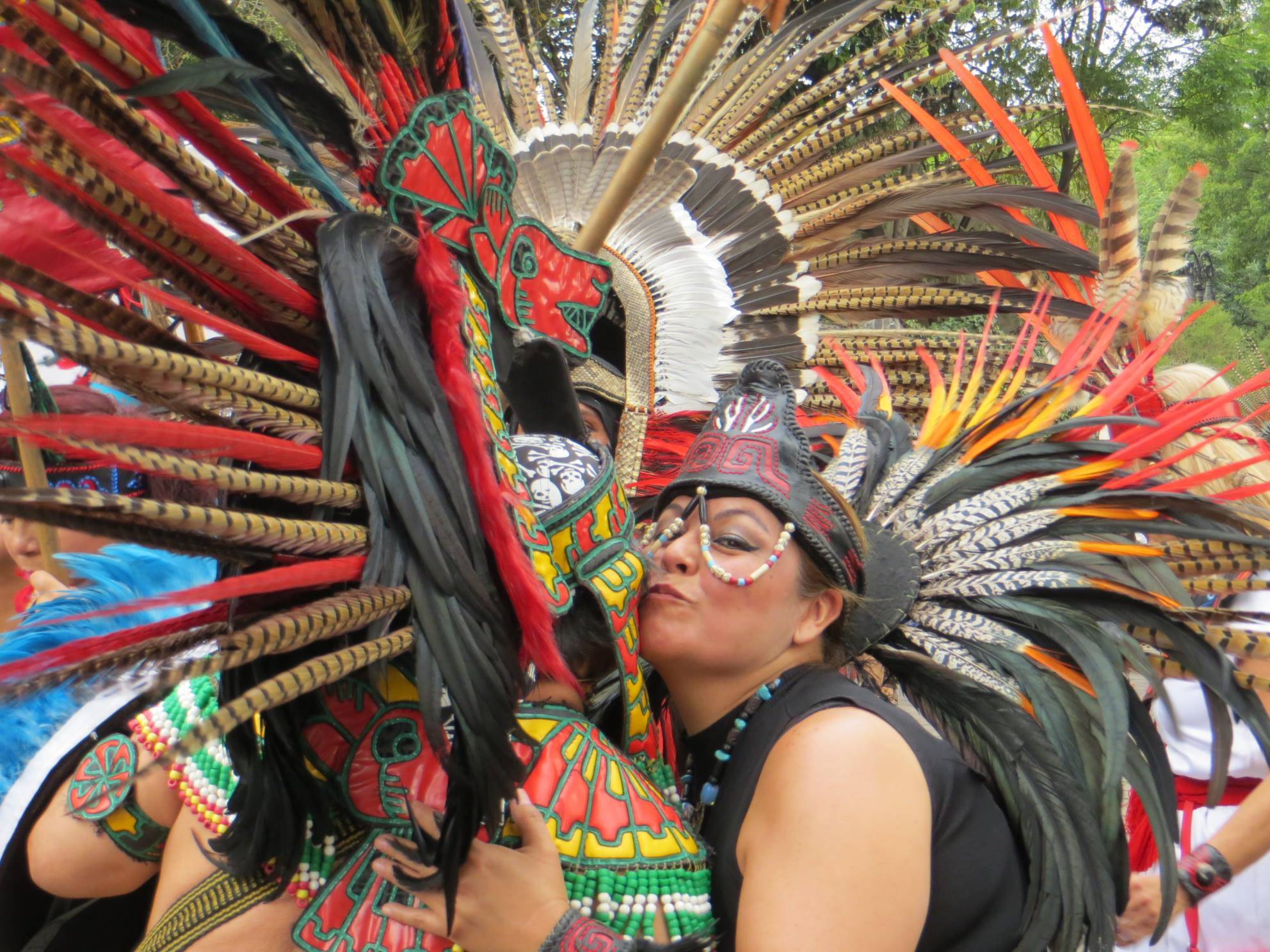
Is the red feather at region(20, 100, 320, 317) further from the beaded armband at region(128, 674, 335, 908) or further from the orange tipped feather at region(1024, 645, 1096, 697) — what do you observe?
the orange tipped feather at region(1024, 645, 1096, 697)

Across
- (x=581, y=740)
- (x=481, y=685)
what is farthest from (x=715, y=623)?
(x=481, y=685)

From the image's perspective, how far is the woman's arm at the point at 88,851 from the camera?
1668 millimetres

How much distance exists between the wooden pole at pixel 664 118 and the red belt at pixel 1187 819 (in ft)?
5.97

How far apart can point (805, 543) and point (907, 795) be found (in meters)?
0.50

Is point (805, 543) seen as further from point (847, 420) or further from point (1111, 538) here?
point (847, 420)

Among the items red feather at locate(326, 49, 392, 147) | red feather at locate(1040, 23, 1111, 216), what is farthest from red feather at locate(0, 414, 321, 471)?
red feather at locate(1040, 23, 1111, 216)

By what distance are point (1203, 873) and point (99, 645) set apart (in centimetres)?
241

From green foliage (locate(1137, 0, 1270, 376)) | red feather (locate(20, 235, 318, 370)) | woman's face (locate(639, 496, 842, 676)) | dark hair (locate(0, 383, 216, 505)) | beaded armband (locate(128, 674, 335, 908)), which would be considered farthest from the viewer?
green foliage (locate(1137, 0, 1270, 376))

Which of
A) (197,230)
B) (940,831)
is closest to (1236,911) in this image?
(940,831)

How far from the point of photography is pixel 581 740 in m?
1.61

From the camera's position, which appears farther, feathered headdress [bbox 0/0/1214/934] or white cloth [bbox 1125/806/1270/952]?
white cloth [bbox 1125/806/1270/952]

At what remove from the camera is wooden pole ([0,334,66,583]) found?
1.59m

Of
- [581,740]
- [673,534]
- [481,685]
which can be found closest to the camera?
[481,685]

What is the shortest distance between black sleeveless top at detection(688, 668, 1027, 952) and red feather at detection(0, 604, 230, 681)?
944 mm
